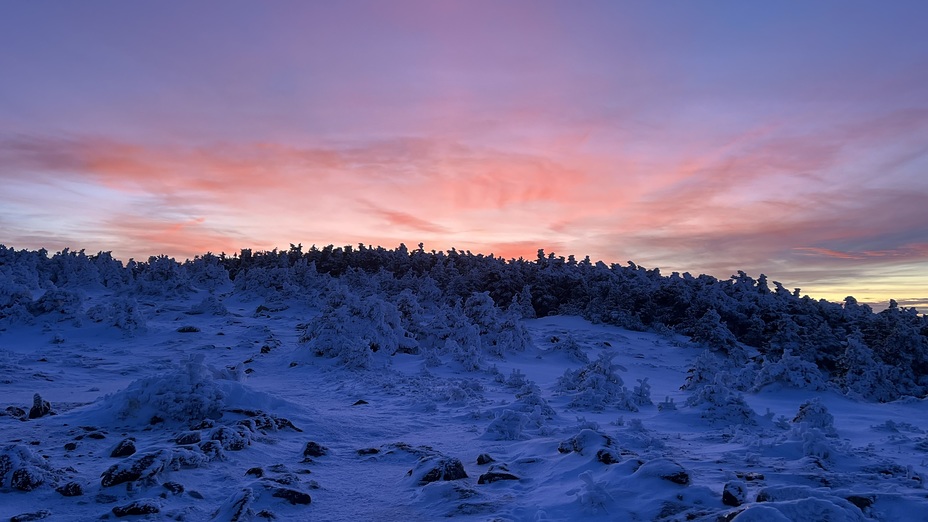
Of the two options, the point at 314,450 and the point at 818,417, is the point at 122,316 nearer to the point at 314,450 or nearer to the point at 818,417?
the point at 314,450

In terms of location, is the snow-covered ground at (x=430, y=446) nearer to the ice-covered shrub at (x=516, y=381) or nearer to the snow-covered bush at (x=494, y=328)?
the ice-covered shrub at (x=516, y=381)

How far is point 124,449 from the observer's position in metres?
5.55

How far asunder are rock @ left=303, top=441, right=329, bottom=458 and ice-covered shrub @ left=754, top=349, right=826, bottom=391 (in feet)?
25.6

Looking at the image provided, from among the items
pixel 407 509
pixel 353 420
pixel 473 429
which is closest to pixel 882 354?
pixel 473 429

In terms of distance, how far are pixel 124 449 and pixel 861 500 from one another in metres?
6.33

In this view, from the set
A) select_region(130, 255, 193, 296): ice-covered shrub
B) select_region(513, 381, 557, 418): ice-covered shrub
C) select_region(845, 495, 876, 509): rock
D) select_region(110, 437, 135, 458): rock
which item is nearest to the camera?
select_region(845, 495, 876, 509): rock

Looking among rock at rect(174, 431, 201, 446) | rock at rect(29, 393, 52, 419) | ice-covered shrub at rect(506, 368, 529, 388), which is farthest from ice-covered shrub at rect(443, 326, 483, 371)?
rock at rect(29, 393, 52, 419)

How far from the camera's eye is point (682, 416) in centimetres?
764

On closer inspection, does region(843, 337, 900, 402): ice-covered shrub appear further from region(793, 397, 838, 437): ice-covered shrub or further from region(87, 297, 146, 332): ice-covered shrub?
region(87, 297, 146, 332): ice-covered shrub

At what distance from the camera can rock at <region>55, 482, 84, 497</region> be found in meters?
4.30

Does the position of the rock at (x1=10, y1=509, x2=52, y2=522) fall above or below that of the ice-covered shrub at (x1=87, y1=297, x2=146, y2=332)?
below

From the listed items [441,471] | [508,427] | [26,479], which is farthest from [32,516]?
[508,427]

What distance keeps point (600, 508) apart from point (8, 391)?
9.35 meters

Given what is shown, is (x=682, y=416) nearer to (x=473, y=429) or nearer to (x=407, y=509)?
(x=473, y=429)
